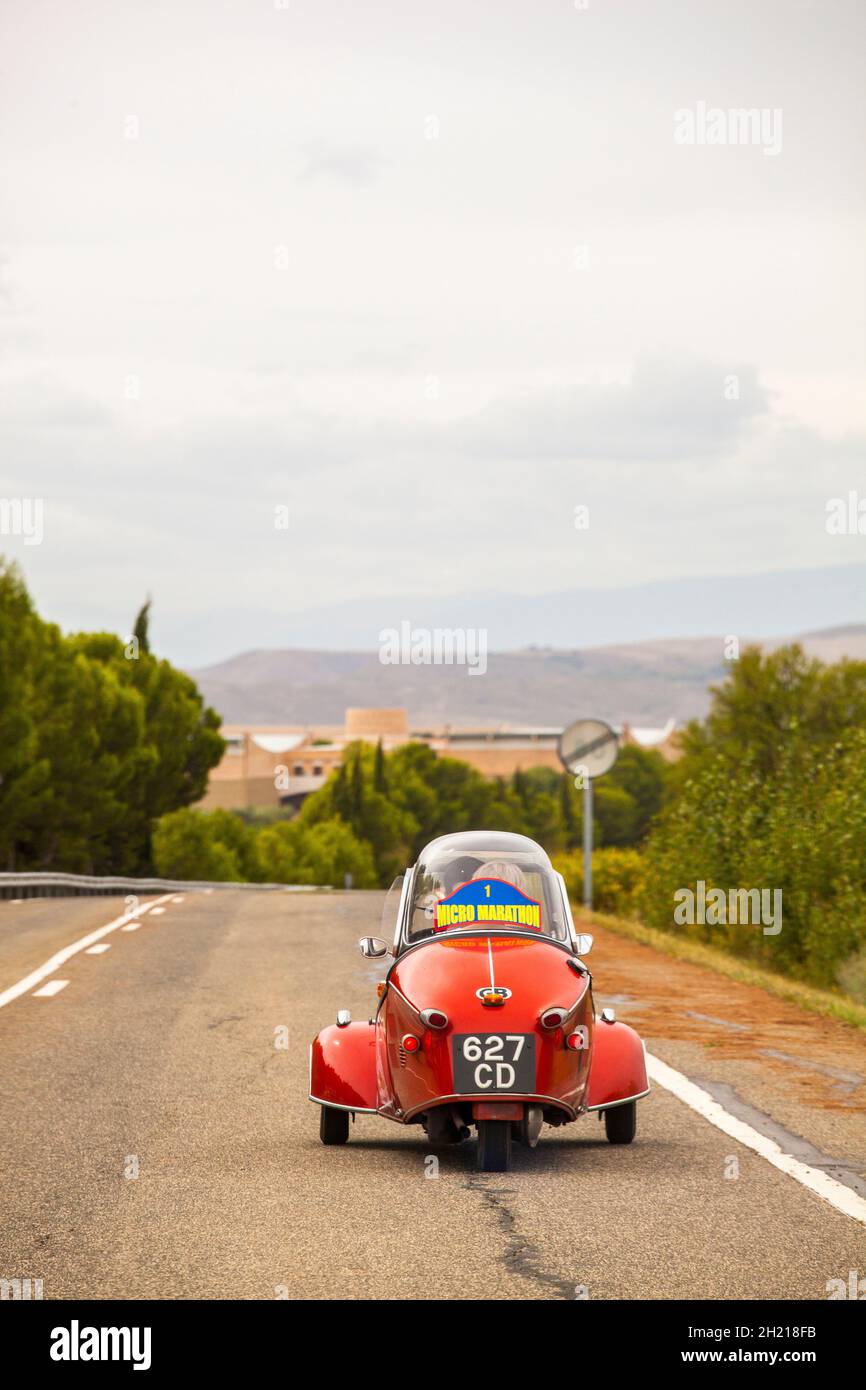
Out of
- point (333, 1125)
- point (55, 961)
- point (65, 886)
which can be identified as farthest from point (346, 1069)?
point (65, 886)

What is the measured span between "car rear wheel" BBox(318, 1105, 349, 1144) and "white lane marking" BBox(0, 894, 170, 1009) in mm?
6381

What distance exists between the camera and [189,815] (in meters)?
83.0

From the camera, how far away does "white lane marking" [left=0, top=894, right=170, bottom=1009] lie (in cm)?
1512

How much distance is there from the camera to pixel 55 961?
59.3ft

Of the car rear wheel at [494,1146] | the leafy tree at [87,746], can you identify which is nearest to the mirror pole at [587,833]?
the car rear wheel at [494,1146]

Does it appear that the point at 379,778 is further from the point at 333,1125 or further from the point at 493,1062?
the point at 493,1062

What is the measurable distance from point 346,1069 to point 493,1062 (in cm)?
124

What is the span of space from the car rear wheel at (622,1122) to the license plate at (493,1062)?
121 centimetres

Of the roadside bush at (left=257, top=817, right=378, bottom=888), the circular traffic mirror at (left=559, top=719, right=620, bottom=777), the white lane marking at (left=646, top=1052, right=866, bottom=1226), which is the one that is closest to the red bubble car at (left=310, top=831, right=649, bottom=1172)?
the white lane marking at (left=646, top=1052, right=866, bottom=1226)

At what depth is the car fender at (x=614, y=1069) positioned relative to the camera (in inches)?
327

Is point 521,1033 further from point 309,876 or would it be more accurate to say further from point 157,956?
point 309,876

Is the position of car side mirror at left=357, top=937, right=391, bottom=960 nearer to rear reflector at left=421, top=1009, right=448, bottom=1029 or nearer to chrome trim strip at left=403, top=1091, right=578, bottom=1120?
rear reflector at left=421, top=1009, right=448, bottom=1029

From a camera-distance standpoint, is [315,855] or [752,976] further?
[315,855]

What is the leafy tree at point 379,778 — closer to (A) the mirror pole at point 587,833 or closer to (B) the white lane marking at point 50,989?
(A) the mirror pole at point 587,833
